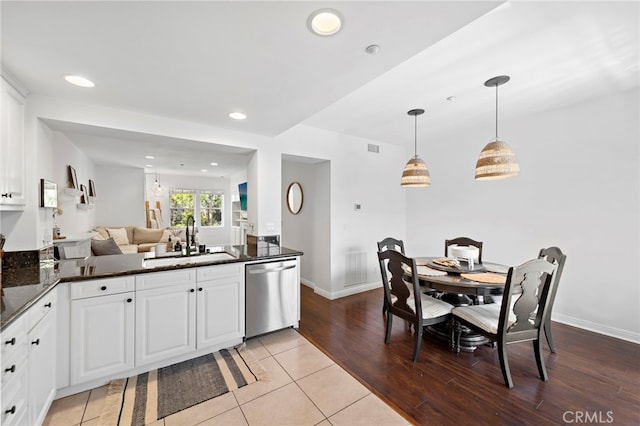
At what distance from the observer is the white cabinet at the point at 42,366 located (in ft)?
4.76

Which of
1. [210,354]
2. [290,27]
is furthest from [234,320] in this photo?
[290,27]

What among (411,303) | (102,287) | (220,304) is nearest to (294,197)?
(220,304)

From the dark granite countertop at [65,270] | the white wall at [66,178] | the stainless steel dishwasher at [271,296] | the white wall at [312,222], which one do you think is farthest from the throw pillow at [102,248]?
the white wall at [312,222]

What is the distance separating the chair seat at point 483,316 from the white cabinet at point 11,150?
377cm

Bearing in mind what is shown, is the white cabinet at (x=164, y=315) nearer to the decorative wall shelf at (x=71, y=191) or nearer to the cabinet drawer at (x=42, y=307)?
the cabinet drawer at (x=42, y=307)

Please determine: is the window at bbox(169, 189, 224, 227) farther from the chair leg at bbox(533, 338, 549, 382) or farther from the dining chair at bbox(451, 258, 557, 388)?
the chair leg at bbox(533, 338, 549, 382)

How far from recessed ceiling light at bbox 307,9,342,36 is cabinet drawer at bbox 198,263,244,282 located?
2.08 m

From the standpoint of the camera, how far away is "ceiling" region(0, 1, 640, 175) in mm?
1309

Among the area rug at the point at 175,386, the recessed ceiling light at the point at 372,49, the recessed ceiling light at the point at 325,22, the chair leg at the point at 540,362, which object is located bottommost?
the area rug at the point at 175,386

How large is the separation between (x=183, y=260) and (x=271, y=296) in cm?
98

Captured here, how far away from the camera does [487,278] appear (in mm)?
2381

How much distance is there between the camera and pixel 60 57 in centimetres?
167

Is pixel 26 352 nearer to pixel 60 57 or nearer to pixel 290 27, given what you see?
pixel 60 57

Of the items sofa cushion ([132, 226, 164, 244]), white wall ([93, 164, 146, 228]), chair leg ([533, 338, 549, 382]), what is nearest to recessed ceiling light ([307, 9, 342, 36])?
chair leg ([533, 338, 549, 382])
